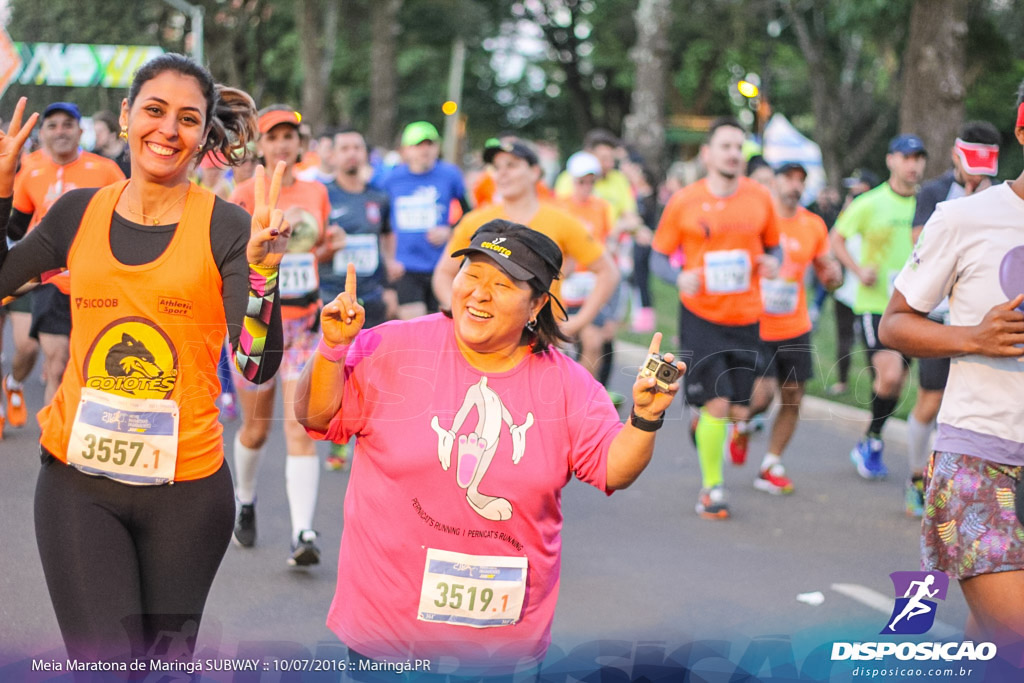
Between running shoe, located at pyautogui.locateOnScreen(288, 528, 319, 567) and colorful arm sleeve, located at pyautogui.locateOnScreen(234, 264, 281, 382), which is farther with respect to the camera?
running shoe, located at pyautogui.locateOnScreen(288, 528, 319, 567)

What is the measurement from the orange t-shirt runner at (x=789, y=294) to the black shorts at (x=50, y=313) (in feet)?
14.7

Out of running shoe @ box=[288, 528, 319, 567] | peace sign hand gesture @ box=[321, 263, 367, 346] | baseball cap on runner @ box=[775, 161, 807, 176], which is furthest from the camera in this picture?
baseball cap on runner @ box=[775, 161, 807, 176]

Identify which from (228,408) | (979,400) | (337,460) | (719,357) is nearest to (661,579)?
(719,357)

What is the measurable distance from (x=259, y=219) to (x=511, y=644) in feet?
4.00

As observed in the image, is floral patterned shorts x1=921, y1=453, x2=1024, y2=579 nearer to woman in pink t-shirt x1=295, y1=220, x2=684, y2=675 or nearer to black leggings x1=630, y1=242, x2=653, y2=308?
woman in pink t-shirt x1=295, y1=220, x2=684, y2=675

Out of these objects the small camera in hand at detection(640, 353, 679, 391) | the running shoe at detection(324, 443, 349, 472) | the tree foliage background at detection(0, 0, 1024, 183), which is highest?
the tree foliage background at detection(0, 0, 1024, 183)

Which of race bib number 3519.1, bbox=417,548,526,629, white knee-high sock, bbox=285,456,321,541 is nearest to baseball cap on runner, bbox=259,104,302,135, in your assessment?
white knee-high sock, bbox=285,456,321,541

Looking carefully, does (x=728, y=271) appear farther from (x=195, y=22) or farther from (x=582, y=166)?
(x=582, y=166)

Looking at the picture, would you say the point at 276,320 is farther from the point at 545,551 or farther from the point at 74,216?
the point at 545,551

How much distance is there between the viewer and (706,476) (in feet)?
25.6

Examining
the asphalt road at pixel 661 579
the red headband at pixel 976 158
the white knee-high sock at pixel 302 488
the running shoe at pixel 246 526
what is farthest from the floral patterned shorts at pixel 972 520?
the running shoe at pixel 246 526

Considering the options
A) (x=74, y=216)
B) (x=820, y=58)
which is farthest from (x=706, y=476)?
(x=820, y=58)

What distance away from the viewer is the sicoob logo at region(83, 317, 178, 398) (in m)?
3.22

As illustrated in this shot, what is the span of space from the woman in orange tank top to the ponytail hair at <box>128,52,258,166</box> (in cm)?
2
